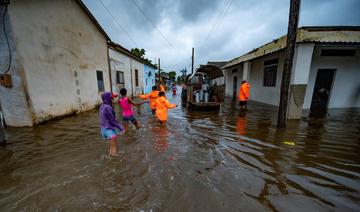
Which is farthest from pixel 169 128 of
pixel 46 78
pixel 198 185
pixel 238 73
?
pixel 238 73

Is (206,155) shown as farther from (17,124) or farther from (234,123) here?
(17,124)

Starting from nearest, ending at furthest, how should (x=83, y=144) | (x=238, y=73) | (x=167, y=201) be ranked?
1. (x=167, y=201)
2. (x=83, y=144)
3. (x=238, y=73)

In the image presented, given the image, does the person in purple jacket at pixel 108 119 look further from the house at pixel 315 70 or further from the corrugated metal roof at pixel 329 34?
the corrugated metal roof at pixel 329 34

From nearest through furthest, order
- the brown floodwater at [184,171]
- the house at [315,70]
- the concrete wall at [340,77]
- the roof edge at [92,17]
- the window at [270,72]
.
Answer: the brown floodwater at [184,171], the house at [315,70], the roof edge at [92,17], the concrete wall at [340,77], the window at [270,72]

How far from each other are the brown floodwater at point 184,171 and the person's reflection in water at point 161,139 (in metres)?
0.03

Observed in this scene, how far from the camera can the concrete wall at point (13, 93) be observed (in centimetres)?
493

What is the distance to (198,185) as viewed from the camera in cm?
250

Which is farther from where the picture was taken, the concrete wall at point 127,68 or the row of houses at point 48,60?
the concrete wall at point 127,68

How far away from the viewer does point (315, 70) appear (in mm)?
8492

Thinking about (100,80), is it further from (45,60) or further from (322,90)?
(322,90)

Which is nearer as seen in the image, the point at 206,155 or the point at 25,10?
the point at 206,155

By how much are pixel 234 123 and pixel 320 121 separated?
3.53 metres

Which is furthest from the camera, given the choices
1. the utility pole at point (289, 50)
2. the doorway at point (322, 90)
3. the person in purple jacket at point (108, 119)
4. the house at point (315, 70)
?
the doorway at point (322, 90)

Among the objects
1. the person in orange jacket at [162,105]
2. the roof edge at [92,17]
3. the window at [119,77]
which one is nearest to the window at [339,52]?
the person in orange jacket at [162,105]
